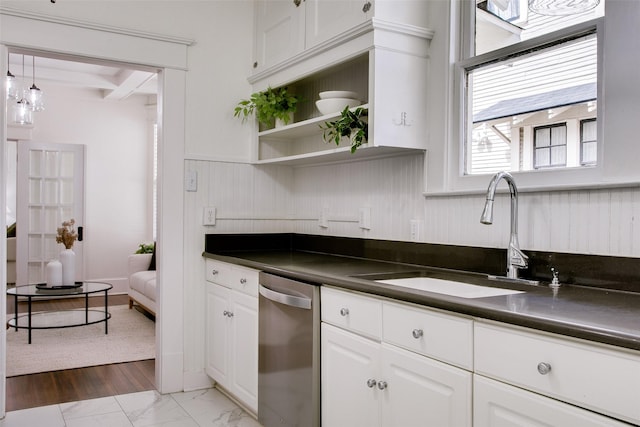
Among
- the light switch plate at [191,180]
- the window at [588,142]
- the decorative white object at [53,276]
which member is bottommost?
the decorative white object at [53,276]

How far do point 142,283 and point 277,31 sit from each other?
3029 millimetres

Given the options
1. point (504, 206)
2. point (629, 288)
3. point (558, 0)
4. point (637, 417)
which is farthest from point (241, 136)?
point (637, 417)

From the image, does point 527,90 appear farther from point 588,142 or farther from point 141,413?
point 141,413

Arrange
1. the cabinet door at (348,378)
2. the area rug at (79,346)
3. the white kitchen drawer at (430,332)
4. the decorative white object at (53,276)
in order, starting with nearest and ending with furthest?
1. the white kitchen drawer at (430,332)
2. the cabinet door at (348,378)
3. the area rug at (79,346)
4. the decorative white object at (53,276)

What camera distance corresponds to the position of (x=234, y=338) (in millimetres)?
2861

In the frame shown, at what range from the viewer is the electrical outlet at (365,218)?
2.90 meters

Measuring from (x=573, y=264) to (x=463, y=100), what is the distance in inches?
34.3

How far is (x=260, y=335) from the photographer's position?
256cm

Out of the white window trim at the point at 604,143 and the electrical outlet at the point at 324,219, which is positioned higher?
the white window trim at the point at 604,143

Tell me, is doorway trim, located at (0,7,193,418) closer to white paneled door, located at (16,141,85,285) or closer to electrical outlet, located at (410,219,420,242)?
electrical outlet, located at (410,219,420,242)

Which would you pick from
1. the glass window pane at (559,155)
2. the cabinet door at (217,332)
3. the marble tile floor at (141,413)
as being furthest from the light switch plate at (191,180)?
the glass window pane at (559,155)

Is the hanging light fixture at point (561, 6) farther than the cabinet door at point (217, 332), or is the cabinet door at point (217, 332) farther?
the cabinet door at point (217, 332)

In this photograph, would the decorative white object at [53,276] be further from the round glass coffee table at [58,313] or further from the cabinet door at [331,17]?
the cabinet door at [331,17]

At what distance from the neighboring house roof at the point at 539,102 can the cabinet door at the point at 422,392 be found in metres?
1.08
